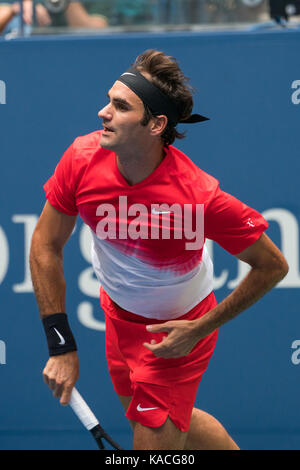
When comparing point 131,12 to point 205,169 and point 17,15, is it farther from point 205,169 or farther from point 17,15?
point 205,169

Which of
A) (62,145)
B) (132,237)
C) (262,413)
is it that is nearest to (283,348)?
(262,413)

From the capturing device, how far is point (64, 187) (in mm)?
2572

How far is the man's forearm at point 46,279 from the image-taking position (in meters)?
2.55

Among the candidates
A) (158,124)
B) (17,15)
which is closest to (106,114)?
(158,124)

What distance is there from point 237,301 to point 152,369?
1.32 feet

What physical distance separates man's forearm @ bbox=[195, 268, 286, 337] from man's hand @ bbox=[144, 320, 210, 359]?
1.4 inches

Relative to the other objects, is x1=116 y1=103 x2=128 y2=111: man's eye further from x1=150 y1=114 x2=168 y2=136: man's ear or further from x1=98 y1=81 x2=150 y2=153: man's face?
x1=150 y1=114 x2=168 y2=136: man's ear

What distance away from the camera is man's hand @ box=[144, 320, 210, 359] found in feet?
8.41

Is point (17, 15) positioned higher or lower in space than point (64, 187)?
higher

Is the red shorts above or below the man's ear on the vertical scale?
below

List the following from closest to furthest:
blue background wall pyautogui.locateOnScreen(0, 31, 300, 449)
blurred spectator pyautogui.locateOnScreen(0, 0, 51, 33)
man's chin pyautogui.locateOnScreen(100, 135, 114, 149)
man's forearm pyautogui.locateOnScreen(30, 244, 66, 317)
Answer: man's chin pyautogui.locateOnScreen(100, 135, 114, 149) < man's forearm pyautogui.locateOnScreen(30, 244, 66, 317) < blue background wall pyautogui.locateOnScreen(0, 31, 300, 449) < blurred spectator pyautogui.locateOnScreen(0, 0, 51, 33)

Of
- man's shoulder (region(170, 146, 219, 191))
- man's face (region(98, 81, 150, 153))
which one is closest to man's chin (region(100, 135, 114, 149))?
man's face (region(98, 81, 150, 153))
